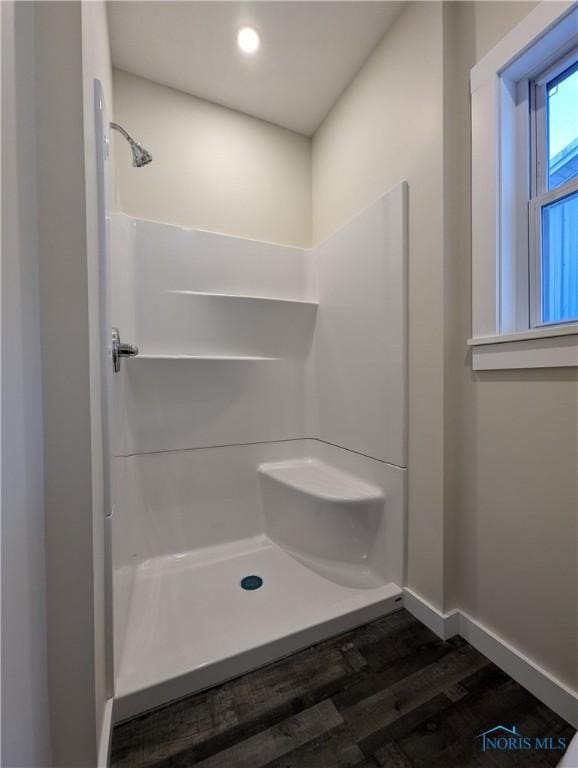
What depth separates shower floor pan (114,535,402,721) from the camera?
39.8 inches

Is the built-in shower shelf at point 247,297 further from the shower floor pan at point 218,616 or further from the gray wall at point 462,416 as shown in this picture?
the shower floor pan at point 218,616

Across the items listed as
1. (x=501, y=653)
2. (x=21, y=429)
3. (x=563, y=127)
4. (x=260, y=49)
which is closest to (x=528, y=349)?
(x=563, y=127)

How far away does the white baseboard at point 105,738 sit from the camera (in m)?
0.77

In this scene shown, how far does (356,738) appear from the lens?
88cm

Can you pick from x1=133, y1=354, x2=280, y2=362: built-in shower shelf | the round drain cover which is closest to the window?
x1=133, y1=354, x2=280, y2=362: built-in shower shelf

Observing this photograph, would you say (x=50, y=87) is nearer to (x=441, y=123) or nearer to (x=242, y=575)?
(x=441, y=123)

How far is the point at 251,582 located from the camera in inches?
61.1

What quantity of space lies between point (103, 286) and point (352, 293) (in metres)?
1.22

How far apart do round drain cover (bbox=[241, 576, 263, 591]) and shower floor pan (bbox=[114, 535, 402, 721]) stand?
1.0 inches

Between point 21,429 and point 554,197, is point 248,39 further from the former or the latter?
point 21,429

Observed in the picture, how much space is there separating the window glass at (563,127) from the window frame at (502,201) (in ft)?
0.15

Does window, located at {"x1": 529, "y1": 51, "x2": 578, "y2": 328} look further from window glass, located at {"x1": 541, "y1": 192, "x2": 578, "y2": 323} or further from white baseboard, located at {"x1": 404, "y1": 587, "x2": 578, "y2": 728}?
white baseboard, located at {"x1": 404, "y1": 587, "x2": 578, "y2": 728}

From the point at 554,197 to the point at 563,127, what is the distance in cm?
24

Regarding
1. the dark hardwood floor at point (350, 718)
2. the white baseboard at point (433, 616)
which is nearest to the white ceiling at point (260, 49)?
the white baseboard at point (433, 616)
